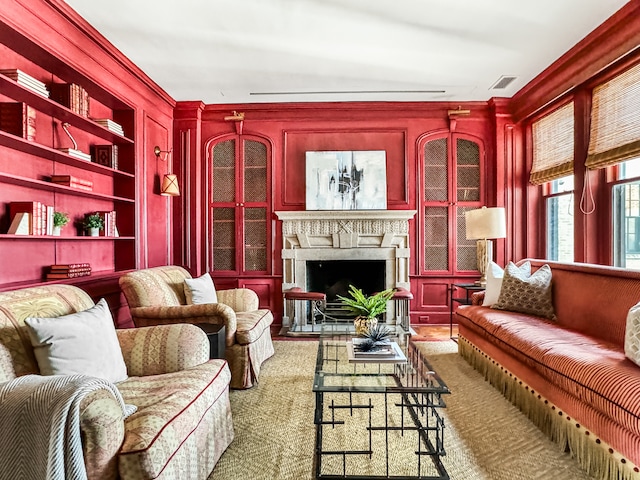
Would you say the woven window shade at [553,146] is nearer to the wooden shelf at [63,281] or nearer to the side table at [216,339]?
the side table at [216,339]

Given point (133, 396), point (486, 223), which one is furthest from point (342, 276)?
point (133, 396)

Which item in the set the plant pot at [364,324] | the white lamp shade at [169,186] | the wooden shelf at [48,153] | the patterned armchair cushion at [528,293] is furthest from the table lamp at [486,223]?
the wooden shelf at [48,153]

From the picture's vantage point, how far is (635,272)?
229 centimetres

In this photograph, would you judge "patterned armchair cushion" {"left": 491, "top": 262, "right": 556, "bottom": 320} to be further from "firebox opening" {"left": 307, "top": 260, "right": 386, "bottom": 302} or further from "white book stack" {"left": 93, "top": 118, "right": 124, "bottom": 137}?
"white book stack" {"left": 93, "top": 118, "right": 124, "bottom": 137}

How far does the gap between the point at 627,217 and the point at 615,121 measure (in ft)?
2.67

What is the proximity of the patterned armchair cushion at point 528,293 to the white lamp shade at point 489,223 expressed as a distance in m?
0.68

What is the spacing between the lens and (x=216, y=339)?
2471 mm

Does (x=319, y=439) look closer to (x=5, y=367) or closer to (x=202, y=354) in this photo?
(x=202, y=354)

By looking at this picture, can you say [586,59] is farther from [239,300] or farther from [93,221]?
[93,221]

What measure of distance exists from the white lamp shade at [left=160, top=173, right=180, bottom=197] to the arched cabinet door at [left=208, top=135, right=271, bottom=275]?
21.4 inches

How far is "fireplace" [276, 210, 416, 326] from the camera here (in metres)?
4.57

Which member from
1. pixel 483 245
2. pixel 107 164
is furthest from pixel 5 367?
pixel 483 245

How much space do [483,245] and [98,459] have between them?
4.10 metres

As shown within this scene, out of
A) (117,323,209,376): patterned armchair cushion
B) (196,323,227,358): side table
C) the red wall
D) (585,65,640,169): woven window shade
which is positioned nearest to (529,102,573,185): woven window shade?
(585,65,640,169): woven window shade
